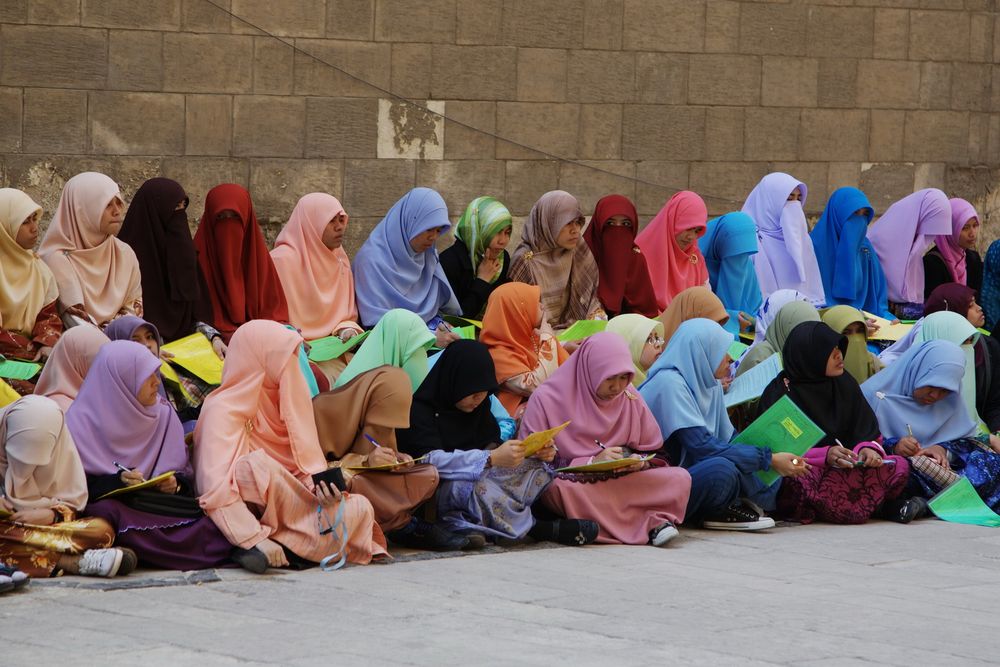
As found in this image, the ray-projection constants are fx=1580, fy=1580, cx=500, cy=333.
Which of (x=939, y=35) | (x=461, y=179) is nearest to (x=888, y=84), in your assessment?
(x=939, y=35)

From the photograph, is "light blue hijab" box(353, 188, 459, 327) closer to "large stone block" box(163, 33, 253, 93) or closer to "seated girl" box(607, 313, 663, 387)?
"seated girl" box(607, 313, 663, 387)

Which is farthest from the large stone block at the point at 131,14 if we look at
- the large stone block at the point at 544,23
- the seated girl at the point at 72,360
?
the seated girl at the point at 72,360

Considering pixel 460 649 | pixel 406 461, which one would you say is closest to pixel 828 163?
pixel 406 461

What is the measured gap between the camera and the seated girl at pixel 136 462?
579 cm

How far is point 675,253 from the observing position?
9.68 metres

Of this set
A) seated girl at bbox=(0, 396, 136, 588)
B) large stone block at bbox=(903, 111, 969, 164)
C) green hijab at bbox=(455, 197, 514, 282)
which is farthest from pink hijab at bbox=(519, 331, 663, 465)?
large stone block at bbox=(903, 111, 969, 164)

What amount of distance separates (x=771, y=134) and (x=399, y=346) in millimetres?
5820

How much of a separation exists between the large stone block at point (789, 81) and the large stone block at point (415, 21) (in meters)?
2.59

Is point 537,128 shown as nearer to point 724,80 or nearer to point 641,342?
point 724,80

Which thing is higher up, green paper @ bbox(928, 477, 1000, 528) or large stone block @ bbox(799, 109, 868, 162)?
large stone block @ bbox(799, 109, 868, 162)

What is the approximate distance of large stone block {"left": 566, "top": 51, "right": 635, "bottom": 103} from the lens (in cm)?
1120

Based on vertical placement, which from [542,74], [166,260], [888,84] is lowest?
[166,260]

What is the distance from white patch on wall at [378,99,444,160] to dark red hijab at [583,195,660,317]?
5.99 ft

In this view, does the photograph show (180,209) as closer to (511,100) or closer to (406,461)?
(406,461)
